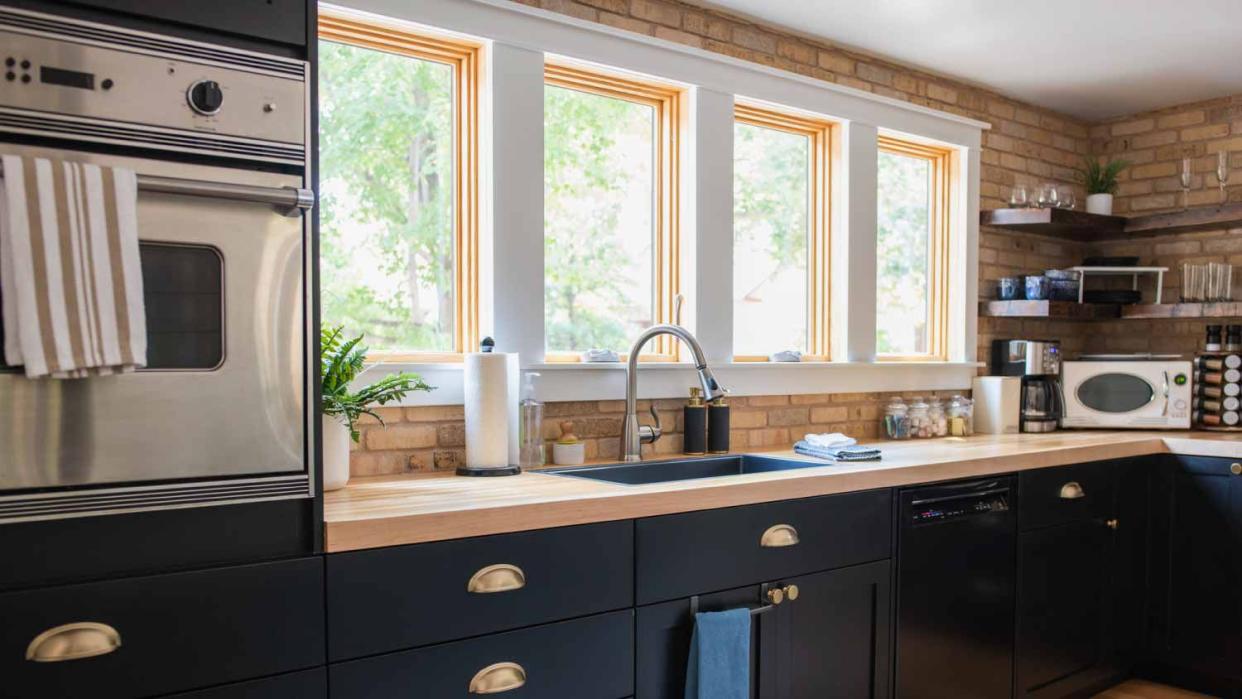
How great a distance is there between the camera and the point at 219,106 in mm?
1556

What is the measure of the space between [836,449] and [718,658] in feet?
3.05

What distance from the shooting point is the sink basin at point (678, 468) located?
2617 mm

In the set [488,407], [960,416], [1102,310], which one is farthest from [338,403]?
[1102,310]

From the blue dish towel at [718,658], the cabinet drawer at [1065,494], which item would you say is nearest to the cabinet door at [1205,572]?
the cabinet drawer at [1065,494]

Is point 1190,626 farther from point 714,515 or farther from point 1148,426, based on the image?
point 714,515

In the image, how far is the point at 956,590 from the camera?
2.80m

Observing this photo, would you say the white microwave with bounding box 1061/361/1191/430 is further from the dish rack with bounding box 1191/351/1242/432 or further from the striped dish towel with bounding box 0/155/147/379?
the striped dish towel with bounding box 0/155/147/379

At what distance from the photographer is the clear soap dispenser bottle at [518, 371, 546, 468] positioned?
2.59 metres

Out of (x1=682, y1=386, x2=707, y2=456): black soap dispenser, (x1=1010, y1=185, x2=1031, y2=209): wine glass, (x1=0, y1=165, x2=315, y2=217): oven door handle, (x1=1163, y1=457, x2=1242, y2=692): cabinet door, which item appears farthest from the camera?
(x1=1010, y1=185, x2=1031, y2=209): wine glass

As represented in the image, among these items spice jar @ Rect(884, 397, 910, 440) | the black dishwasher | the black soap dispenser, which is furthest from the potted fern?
spice jar @ Rect(884, 397, 910, 440)

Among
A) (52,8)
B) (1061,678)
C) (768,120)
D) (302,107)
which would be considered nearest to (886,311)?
(768,120)

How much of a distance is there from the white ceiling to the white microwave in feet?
4.10

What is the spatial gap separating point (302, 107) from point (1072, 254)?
13.7 ft

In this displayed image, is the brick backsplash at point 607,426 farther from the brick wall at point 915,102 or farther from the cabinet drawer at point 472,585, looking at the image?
the cabinet drawer at point 472,585
